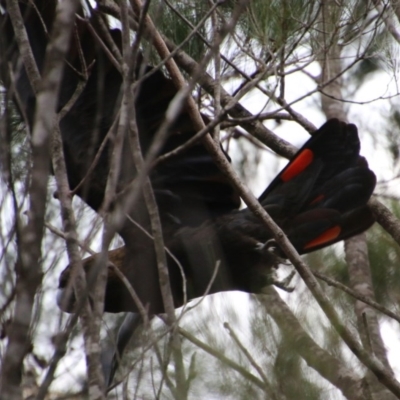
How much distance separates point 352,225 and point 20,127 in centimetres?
117

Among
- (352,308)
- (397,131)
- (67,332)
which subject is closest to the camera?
(67,332)

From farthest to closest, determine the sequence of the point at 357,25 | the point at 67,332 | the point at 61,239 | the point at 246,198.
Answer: the point at 357,25, the point at 246,198, the point at 61,239, the point at 67,332

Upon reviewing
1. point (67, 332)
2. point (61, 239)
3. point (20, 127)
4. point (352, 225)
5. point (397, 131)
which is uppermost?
point (397, 131)

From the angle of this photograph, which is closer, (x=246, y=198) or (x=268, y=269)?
(x=246, y=198)

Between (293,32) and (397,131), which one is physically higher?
(397,131)

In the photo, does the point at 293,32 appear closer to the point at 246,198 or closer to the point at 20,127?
the point at 246,198

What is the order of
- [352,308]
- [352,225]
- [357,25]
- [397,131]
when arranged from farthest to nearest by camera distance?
[397,131], [352,308], [352,225], [357,25]

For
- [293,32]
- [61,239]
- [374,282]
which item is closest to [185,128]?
[293,32]

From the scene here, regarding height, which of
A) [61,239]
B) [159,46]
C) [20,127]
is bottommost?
[61,239]

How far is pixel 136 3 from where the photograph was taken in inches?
79.3

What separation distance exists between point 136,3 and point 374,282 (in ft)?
5.72

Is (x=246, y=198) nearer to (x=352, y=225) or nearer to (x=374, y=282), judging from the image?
(x=352, y=225)

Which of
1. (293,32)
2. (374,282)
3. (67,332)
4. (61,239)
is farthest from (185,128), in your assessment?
(67,332)

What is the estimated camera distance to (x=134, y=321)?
266cm
